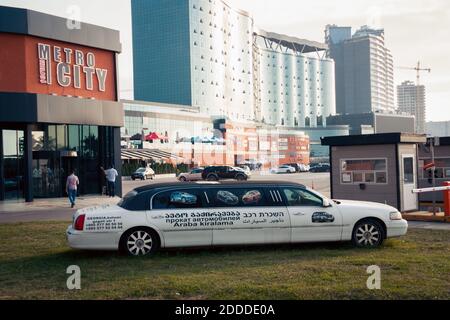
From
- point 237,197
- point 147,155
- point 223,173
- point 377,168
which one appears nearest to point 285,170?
point 147,155

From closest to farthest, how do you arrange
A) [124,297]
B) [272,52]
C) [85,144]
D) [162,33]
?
[124,297]
[85,144]
[162,33]
[272,52]

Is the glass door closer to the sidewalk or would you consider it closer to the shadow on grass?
the sidewalk

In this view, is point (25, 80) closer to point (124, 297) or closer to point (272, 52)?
point (124, 297)

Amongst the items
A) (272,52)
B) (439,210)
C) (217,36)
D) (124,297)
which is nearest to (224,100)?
(217,36)

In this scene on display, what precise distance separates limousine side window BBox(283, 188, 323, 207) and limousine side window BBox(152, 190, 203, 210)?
1769mm

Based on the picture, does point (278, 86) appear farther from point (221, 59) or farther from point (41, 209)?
point (41, 209)

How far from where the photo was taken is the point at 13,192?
29641 millimetres

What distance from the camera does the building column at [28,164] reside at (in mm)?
28125

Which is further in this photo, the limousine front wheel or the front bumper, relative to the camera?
the front bumper

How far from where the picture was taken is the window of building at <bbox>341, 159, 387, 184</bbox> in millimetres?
17750

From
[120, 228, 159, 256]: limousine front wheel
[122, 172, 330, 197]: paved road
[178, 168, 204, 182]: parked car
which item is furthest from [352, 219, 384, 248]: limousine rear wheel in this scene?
[178, 168, 204, 182]: parked car

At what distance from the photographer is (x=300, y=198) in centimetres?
1088

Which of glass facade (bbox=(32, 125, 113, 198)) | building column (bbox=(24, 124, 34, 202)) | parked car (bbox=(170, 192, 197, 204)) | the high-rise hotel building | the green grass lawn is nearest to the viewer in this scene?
the green grass lawn
